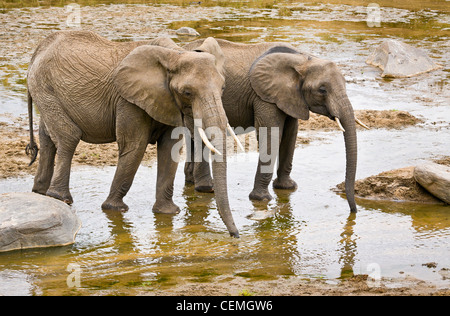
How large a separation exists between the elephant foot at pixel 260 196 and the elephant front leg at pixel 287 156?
0.55 m

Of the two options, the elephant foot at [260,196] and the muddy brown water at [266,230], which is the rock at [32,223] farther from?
the elephant foot at [260,196]

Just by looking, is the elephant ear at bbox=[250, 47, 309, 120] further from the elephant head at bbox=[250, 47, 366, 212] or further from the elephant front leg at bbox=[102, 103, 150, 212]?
the elephant front leg at bbox=[102, 103, 150, 212]

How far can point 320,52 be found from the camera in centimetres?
2072

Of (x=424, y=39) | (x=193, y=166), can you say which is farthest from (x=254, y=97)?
(x=424, y=39)

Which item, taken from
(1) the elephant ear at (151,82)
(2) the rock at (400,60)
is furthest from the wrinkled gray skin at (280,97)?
(2) the rock at (400,60)

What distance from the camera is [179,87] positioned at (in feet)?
26.7

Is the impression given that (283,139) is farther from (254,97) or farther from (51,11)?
(51,11)

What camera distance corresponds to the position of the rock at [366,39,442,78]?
59.2 ft

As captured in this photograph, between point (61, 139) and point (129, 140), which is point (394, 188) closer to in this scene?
point (129, 140)

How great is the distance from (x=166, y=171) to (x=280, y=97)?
1.79 metres

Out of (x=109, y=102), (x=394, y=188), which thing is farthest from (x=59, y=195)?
(x=394, y=188)

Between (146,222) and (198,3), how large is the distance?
2381 centimetres

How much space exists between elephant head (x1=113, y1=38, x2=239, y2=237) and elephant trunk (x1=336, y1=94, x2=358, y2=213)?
→ 158 cm

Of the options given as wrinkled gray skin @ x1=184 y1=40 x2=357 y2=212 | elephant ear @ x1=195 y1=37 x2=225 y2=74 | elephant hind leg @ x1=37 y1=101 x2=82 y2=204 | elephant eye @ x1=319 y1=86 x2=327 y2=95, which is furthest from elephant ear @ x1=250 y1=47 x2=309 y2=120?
elephant hind leg @ x1=37 y1=101 x2=82 y2=204
